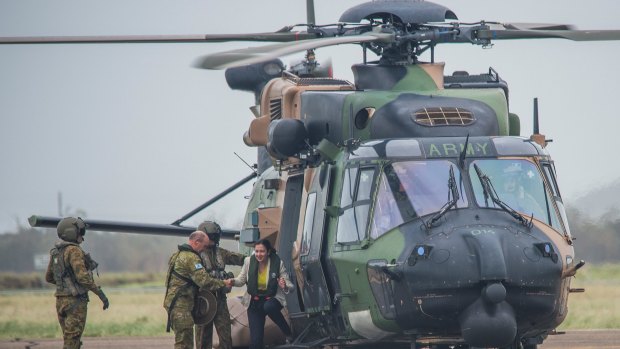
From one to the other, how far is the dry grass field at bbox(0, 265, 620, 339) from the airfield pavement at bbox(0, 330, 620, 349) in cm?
148

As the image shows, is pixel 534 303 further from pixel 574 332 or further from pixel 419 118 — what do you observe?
pixel 574 332

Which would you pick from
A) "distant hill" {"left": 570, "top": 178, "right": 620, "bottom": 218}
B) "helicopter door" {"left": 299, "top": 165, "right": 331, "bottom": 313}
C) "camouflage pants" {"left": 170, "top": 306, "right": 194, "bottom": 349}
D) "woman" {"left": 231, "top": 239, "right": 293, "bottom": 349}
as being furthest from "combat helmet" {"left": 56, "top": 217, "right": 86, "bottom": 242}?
"distant hill" {"left": 570, "top": 178, "right": 620, "bottom": 218}

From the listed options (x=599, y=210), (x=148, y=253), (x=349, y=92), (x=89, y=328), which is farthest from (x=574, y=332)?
(x=148, y=253)

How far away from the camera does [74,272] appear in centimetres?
1631

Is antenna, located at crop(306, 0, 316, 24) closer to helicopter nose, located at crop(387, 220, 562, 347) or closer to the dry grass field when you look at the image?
helicopter nose, located at crop(387, 220, 562, 347)

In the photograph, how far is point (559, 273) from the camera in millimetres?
13156

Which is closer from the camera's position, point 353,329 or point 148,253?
point 353,329

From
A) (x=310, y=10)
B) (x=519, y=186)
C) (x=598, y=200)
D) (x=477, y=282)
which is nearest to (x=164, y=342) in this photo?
(x=310, y=10)

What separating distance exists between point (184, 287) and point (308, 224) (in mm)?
1784

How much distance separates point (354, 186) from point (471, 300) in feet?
6.13

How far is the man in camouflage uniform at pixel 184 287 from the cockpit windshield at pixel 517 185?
351 centimetres

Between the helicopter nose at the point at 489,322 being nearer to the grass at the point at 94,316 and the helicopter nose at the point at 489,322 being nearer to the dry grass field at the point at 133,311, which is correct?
the dry grass field at the point at 133,311

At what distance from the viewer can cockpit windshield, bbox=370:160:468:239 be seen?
44.1ft

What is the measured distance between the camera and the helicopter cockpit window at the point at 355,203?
13719 mm
